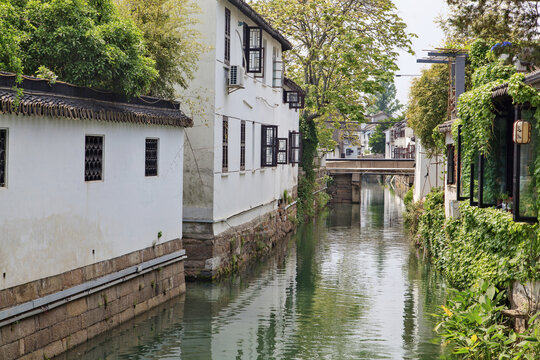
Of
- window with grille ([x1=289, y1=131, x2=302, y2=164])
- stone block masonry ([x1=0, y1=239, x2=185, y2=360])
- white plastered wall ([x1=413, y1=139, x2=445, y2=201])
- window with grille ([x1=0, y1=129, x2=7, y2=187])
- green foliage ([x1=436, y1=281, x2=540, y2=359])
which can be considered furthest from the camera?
white plastered wall ([x1=413, y1=139, x2=445, y2=201])

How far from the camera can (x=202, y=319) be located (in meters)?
17.5

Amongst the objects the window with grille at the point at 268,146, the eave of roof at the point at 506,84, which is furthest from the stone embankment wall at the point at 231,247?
the eave of roof at the point at 506,84

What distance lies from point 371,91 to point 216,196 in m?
18.4

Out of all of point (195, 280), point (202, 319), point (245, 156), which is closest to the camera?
point (202, 319)

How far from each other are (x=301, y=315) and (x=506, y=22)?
27.7ft

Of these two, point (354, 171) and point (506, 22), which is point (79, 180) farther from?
point (354, 171)

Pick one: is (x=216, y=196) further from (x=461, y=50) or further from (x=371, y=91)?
(x=371, y=91)

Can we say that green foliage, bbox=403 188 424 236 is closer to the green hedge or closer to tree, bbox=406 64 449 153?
tree, bbox=406 64 449 153

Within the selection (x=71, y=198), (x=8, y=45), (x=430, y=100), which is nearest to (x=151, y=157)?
(x=71, y=198)

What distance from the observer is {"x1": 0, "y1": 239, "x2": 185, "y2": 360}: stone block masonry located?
39.4ft

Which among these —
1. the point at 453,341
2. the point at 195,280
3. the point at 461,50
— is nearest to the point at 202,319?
the point at 195,280

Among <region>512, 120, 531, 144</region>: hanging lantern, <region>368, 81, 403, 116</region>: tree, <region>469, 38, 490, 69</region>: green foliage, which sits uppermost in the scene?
<region>368, 81, 403, 116</region>: tree

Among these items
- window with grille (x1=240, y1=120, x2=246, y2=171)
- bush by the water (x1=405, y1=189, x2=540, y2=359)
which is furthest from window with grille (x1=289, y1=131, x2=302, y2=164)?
bush by the water (x1=405, y1=189, x2=540, y2=359)

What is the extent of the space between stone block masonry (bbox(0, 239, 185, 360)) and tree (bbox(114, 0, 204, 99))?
4.19 m
